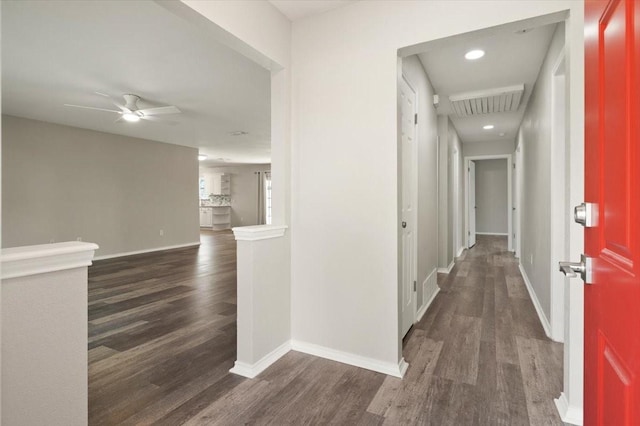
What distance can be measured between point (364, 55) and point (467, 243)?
6304 mm

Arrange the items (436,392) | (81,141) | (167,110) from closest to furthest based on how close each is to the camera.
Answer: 1. (436,392)
2. (167,110)
3. (81,141)

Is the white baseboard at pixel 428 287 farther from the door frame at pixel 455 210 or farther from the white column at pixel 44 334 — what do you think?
the white column at pixel 44 334

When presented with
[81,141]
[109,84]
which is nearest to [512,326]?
[109,84]

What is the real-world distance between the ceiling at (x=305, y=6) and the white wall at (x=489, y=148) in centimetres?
604

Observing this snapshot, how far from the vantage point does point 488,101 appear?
13.5 ft

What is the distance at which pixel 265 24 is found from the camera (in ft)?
7.02

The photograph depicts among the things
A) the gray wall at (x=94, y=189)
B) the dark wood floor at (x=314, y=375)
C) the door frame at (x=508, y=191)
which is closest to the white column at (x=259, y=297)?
the dark wood floor at (x=314, y=375)

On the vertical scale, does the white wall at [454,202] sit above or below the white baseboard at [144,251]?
above

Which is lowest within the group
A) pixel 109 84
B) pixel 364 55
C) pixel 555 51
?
pixel 364 55

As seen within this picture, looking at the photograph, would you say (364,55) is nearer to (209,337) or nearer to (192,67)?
(192,67)

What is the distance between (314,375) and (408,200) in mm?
1648

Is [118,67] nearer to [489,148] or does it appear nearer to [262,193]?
[489,148]

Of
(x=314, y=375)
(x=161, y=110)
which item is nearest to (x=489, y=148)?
(x=161, y=110)

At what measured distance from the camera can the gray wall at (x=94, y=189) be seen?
5207mm
